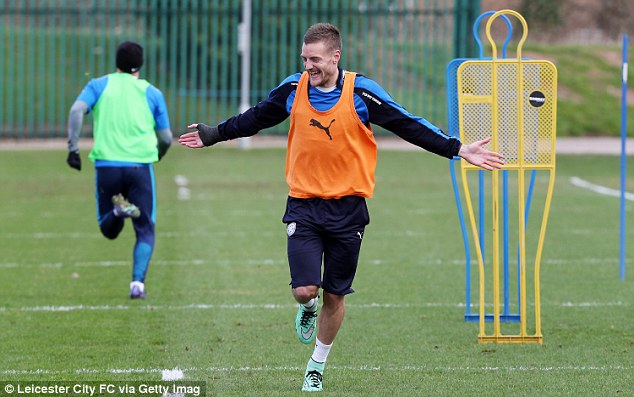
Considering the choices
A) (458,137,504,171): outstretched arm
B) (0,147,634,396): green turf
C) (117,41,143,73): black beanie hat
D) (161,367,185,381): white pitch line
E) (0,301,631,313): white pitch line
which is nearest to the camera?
(458,137,504,171): outstretched arm

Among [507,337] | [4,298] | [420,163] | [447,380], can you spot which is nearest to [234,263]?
[4,298]

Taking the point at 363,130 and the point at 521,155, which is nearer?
the point at 363,130

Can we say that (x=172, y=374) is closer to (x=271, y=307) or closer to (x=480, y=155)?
(x=480, y=155)

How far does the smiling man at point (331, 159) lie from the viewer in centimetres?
730

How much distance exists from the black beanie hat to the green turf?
201 cm

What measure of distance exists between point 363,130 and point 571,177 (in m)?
17.4

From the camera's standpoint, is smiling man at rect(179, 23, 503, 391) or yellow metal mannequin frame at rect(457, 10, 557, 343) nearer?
smiling man at rect(179, 23, 503, 391)

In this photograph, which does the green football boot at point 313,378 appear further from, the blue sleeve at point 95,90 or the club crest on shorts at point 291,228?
the blue sleeve at point 95,90

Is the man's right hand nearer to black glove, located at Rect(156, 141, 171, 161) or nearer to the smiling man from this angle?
the smiling man

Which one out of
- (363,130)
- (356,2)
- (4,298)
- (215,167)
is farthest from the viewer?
(356,2)

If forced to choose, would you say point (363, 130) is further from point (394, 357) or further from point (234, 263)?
point (234, 263)

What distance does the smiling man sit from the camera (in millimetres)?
7301

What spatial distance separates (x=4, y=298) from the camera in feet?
36.5

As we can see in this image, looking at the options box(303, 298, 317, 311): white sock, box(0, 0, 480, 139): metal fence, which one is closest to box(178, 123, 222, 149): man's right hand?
box(303, 298, 317, 311): white sock
